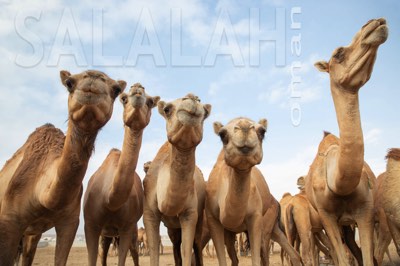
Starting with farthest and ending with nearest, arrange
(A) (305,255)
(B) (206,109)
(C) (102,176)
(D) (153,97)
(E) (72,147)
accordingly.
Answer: (A) (305,255) → (C) (102,176) → (D) (153,97) → (B) (206,109) → (E) (72,147)

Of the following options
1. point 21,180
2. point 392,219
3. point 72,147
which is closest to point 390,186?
point 392,219

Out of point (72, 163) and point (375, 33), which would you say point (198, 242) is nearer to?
point (72, 163)

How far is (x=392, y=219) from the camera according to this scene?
22.7ft

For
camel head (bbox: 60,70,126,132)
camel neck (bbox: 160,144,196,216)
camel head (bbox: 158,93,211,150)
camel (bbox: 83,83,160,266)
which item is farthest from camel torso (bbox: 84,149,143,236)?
camel head (bbox: 60,70,126,132)

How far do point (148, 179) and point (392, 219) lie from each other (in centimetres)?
440

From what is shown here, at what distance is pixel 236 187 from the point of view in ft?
21.0

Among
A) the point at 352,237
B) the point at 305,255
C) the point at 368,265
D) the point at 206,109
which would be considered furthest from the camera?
the point at 305,255

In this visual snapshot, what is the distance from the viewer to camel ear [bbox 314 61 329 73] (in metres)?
6.95

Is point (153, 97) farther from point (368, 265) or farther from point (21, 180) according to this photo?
point (368, 265)

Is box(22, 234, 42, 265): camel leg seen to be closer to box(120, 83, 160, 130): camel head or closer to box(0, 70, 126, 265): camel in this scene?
box(0, 70, 126, 265): camel

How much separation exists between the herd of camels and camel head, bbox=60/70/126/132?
0.01m

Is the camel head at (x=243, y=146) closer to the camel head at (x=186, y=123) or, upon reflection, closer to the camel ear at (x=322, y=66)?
the camel head at (x=186, y=123)

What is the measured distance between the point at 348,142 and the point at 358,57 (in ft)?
4.01

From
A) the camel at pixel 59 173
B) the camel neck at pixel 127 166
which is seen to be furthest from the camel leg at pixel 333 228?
the camel at pixel 59 173
